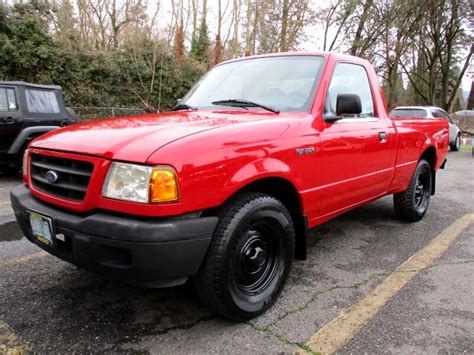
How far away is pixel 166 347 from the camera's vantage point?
230 centimetres

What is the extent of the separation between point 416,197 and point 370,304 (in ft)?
8.68

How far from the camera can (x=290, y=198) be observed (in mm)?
2941

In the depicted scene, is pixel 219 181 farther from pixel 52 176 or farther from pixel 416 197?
pixel 416 197

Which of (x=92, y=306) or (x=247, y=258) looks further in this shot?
(x=92, y=306)

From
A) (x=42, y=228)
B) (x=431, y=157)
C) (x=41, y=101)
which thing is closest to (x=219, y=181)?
(x=42, y=228)

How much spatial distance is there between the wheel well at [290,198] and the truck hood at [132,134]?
1.48 feet

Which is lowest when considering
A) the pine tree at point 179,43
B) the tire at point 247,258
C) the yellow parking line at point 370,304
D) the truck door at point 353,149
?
the yellow parking line at point 370,304

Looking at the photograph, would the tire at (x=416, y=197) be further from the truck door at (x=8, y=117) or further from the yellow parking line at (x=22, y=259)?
the truck door at (x=8, y=117)

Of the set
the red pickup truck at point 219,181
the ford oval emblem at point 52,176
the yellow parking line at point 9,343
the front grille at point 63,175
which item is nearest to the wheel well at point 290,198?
the red pickup truck at point 219,181

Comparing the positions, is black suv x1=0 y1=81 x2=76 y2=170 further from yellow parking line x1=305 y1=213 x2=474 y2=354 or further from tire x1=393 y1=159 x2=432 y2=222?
yellow parking line x1=305 y1=213 x2=474 y2=354

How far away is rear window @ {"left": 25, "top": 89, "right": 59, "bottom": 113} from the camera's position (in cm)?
752

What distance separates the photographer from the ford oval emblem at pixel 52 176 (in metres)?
2.41

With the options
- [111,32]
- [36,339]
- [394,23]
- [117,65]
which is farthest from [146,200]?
[394,23]

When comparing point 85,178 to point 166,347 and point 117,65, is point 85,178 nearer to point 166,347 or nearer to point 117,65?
point 166,347
